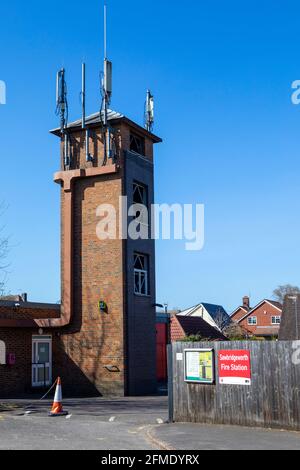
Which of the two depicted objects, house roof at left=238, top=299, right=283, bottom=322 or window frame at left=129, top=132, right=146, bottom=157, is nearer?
window frame at left=129, top=132, right=146, bottom=157

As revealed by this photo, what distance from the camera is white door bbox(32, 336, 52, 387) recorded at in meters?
25.6

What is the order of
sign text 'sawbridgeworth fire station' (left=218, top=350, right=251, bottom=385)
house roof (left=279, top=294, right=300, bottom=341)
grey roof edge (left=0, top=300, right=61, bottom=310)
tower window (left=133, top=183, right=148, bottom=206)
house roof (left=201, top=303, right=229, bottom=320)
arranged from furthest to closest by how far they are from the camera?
house roof (left=201, top=303, right=229, bottom=320) → house roof (left=279, top=294, right=300, bottom=341) → tower window (left=133, top=183, right=148, bottom=206) → grey roof edge (left=0, top=300, right=61, bottom=310) → sign text 'sawbridgeworth fire station' (left=218, top=350, right=251, bottom=385)

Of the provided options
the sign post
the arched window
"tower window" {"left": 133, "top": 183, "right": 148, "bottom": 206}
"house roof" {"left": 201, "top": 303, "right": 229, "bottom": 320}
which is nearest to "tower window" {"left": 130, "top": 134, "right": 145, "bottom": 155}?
"tower window" {"left": 133, "top": 183, "right": 148, "bottom": 206}

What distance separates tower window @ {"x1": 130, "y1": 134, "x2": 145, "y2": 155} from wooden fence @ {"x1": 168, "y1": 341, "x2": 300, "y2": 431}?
14.0 m

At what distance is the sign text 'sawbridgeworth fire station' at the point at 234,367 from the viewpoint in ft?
46.2

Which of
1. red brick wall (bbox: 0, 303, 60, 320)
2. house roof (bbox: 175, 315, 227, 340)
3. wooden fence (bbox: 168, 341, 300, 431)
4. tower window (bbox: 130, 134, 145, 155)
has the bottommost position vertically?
wooden fence (bbox: 168, 341, 300, 431)

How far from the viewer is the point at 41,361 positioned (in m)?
25.9

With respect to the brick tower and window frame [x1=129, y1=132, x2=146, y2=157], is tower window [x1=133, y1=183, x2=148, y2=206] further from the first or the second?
window frame [x1=129, y1=132, x2=146, y2=157]

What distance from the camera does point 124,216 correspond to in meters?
25.0

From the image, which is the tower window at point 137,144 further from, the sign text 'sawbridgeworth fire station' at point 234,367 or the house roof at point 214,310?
the house roof at point 214,310

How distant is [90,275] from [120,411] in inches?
309

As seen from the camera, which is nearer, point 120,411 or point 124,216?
point 120,411
